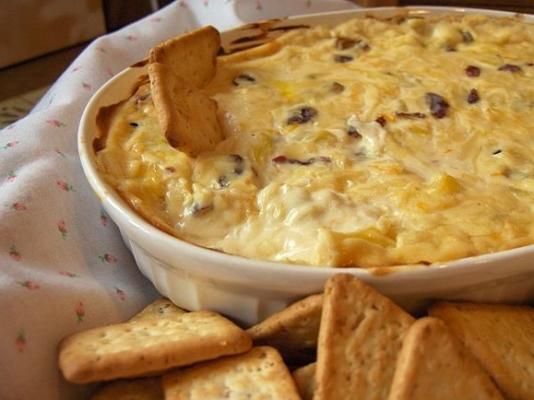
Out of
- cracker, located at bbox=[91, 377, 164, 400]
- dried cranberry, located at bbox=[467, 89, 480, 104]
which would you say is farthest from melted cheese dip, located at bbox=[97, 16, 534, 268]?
cracker, located at bbox=[91, 377, 164, 400]

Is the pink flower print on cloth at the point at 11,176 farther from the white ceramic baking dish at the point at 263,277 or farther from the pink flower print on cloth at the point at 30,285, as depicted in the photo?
the pink flower print on cloth at the point at 30,285

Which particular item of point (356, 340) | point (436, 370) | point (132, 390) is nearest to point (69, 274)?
point (132, 390)

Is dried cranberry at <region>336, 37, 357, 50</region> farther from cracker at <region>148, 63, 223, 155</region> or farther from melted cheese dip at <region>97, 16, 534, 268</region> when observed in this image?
cracker at <region>148, 63, 223, 155</region>

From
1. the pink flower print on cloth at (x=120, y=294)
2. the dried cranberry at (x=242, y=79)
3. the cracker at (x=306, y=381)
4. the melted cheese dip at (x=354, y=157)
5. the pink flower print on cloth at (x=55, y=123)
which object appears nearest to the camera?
the cracker at (x=306, y=381)

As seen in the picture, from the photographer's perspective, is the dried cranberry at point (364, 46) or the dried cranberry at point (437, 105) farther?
Result: the dried cranberry at point (364, 46)

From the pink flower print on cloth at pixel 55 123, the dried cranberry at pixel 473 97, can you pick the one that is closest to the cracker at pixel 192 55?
the pink flower print on cloth at pixel 55 123

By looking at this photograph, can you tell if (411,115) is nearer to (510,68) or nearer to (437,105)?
(437,105)
